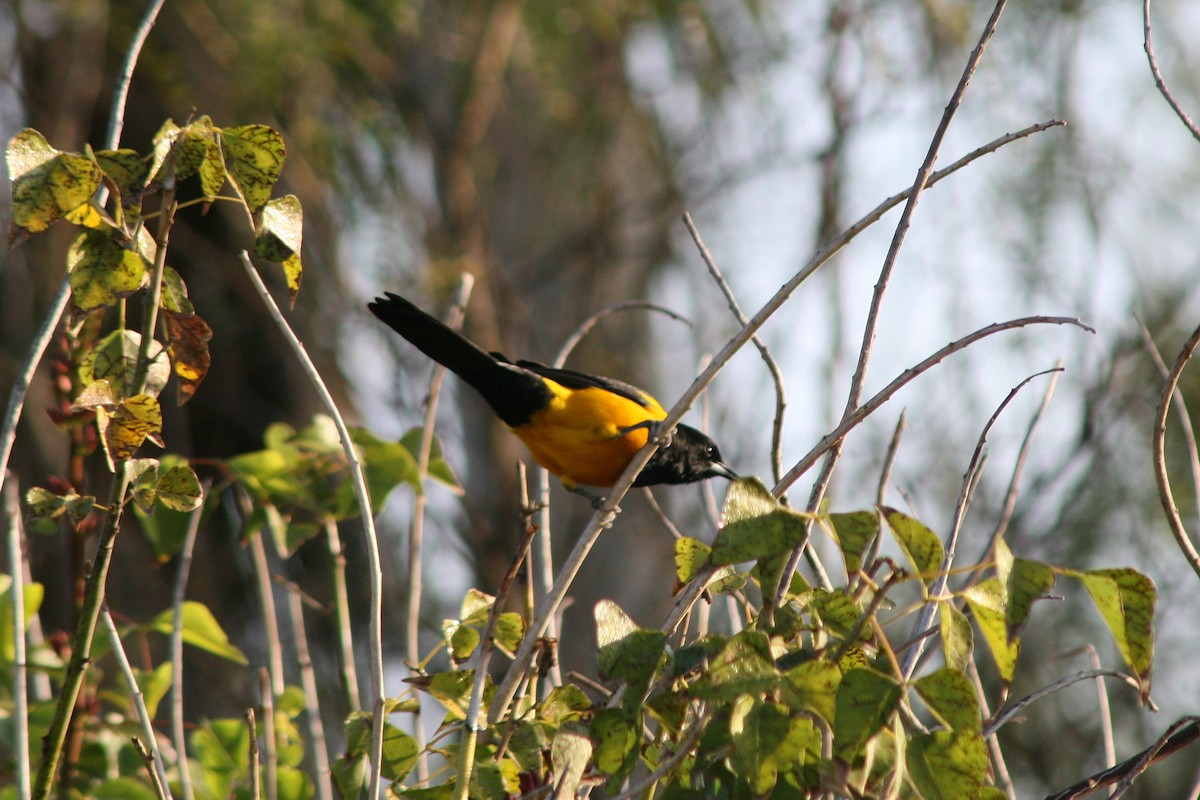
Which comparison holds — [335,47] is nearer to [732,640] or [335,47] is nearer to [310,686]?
[310,686]

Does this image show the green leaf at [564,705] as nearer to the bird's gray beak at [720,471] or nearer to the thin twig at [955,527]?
the thin twig at [955,527]

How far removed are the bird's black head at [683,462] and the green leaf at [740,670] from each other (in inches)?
92.4

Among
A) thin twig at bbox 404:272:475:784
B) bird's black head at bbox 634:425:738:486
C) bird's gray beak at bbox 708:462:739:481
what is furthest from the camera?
bird's gray beak at bbox 708:462:739:481

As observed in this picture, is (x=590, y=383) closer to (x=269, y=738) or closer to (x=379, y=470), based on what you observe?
(x=379, y=470)

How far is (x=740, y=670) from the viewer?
1101 mm

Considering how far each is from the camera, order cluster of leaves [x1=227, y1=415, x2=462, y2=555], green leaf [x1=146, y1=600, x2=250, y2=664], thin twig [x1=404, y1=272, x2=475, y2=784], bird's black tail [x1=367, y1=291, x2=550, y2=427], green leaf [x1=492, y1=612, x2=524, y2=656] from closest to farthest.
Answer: green leaf [x1=492, y1=612, x2=524, y2=656]
thin twig [x1=404, y1=272, x2=475, y2=784]
green leaf [x1=146, y1=600, x2=250, y2=664]
cluster of leaves [x1=227, y1=415, x2=462, y2=555]
bird's black tail [x1=367, y1=291, x2=550, y2=427]

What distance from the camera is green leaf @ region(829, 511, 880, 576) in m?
1.11

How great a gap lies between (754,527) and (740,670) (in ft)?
0.45

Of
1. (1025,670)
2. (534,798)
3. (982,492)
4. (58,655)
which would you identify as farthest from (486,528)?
(534,798)

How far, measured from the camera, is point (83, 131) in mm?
6355

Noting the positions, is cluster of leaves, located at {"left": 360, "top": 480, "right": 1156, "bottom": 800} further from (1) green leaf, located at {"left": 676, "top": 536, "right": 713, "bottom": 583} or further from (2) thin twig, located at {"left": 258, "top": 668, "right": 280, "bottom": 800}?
(2) thin twig, located at {"left": 258, "top": 668, "right": 280, "bottom": 800}

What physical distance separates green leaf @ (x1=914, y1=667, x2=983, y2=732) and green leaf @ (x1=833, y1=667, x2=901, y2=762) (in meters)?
0.06

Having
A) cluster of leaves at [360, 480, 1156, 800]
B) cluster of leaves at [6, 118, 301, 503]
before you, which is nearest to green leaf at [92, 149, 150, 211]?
cluster of leaves at [6, 118, 301, 503]

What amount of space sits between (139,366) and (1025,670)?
18.7 feet
